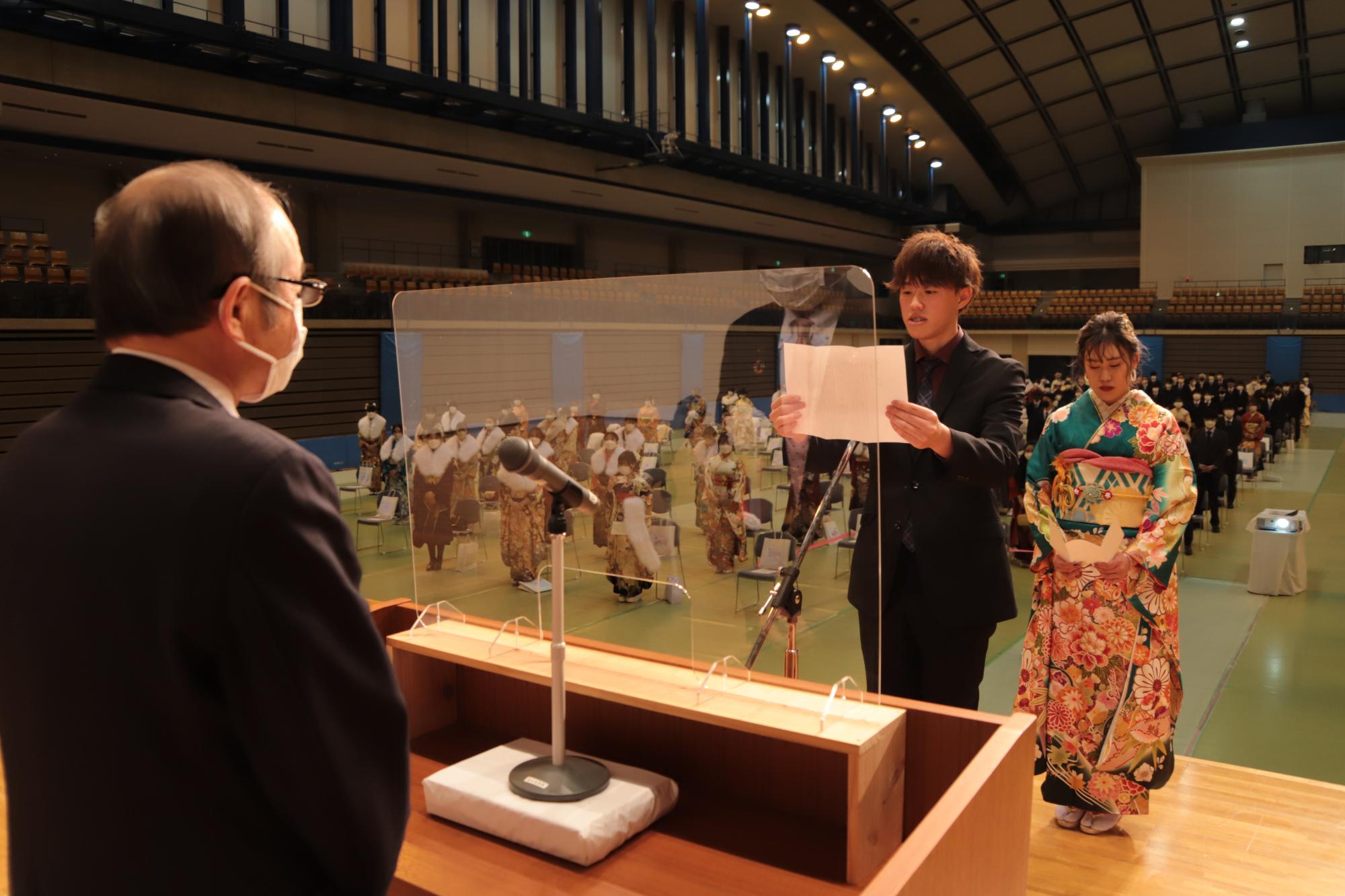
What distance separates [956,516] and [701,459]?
77 centimetres

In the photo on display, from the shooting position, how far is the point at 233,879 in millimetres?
883

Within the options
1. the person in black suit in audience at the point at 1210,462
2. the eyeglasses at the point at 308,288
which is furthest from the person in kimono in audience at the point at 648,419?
Result: the person in black suit in audience at the point at 1210,462

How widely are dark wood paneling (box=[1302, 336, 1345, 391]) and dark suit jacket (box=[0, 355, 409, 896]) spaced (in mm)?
25607

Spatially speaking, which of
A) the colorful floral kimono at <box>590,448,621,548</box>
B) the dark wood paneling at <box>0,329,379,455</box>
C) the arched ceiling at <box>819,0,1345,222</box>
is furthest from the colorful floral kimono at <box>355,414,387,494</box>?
the arched ceiling at <box>819,0,1345,222</box>

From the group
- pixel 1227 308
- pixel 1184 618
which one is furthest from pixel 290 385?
pixel 1227 308

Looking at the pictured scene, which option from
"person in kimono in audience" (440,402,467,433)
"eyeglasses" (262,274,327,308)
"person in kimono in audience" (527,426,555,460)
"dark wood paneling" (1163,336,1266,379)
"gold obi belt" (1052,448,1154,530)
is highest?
"dark wood paneling" (1163,336,1266,379)

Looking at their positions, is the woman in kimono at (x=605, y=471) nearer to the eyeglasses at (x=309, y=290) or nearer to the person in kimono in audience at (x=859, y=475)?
the person in kimono in audience at (x=859, y=475)

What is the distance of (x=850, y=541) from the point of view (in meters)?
1.94

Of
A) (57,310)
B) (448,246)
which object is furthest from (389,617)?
(448,246)

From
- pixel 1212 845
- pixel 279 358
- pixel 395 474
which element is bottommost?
pixel 1212 845

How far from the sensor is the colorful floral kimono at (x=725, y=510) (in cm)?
168

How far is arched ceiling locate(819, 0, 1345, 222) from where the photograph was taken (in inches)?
832

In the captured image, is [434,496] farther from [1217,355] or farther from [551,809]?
[1217,355]

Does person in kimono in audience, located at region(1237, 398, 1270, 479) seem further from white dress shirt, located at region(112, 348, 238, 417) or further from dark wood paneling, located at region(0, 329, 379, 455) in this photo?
white dress shirt, located at region(112, 348, 238, 417)
